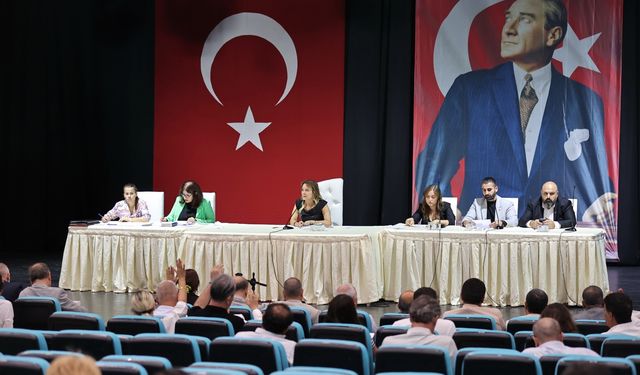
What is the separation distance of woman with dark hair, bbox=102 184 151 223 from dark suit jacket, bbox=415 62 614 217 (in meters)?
3.71

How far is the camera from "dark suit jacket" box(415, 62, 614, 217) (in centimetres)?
1161

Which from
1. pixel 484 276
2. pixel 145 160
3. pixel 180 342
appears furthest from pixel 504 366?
pixel 145 160

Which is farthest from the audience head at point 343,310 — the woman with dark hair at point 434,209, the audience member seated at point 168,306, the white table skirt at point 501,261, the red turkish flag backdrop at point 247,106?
the red turkish flag backdrop at point 247,106

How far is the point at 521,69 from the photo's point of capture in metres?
11.8

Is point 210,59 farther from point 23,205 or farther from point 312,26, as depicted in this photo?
point 23,205

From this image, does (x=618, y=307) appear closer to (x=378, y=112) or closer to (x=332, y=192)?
(x=332, y=192)

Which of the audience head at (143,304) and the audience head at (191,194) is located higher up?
the audience head at (191,194)

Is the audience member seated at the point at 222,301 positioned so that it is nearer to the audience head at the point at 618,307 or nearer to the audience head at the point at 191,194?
the audience head at the point at 618,307

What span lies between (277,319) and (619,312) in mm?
1965

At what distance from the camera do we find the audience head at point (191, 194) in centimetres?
986

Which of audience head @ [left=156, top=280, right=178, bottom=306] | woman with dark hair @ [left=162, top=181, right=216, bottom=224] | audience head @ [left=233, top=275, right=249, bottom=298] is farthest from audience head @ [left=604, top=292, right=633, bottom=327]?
woman with dark hair @ [left=162, top=181, right=216, bottom=224]

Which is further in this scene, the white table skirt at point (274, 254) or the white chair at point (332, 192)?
the white chair at point (332, 192)

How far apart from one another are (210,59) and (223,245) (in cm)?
475

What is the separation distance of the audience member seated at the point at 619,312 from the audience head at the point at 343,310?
141cm
